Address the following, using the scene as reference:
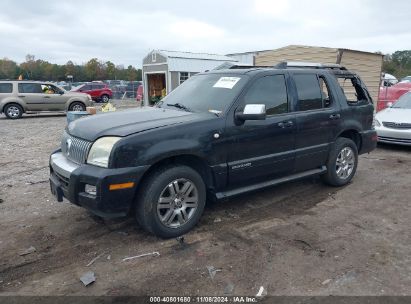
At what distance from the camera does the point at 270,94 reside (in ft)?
15.0

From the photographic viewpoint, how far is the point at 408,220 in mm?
4402

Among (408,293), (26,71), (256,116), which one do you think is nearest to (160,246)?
(256,116)

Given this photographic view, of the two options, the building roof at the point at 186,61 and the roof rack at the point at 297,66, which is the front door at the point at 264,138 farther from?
the building roof at the point at 186,61

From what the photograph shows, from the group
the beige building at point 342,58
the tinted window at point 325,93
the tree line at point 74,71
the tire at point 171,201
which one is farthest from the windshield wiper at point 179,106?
the tree line at point 74,71

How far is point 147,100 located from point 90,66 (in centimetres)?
6908

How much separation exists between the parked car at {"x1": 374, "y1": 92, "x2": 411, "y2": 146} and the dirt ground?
321cm

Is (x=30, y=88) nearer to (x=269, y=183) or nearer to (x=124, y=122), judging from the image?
(x=124, y=122)

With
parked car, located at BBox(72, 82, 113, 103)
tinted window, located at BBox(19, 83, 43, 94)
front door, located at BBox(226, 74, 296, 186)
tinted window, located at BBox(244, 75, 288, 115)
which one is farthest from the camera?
parked car, located at BBox(72, 82, 113, 103)

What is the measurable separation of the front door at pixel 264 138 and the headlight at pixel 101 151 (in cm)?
133

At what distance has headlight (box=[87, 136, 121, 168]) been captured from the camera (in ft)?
11.3

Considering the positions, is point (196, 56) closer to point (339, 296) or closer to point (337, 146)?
point (337, 146)

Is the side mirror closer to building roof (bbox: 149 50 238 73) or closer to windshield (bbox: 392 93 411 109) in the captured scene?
windshield (bbox: 392 93 411 109)

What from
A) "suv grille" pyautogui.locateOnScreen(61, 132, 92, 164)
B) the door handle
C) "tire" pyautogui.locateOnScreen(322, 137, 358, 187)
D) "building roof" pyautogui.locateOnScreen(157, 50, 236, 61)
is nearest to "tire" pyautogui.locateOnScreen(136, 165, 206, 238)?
"suv grille" pyautogui.locateOnScreen(61, 132, 92, 164)

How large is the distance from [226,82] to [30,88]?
48.3 feet
